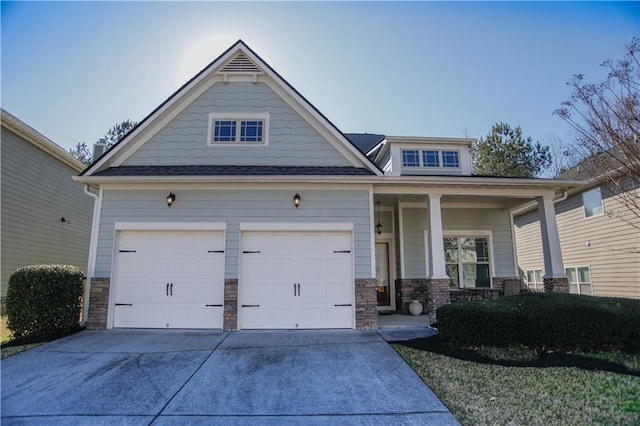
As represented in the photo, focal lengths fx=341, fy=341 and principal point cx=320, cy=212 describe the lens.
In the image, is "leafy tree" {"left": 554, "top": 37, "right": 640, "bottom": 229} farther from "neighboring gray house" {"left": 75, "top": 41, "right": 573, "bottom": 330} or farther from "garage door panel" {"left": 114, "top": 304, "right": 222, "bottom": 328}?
"garage door panel" {"left": 114, "top": 304, "right": 222, "bottom": 328}

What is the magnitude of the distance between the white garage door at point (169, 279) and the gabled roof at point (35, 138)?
248 inches

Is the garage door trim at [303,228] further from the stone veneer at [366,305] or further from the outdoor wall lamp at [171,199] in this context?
the outdoor wall lamp at [171,199]

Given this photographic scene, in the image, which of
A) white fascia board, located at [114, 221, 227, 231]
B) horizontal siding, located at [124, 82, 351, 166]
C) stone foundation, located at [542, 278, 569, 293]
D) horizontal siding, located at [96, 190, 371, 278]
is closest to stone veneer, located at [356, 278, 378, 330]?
horizontal siding, located at [96, 190, 371, 278]

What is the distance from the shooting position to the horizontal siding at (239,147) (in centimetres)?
909

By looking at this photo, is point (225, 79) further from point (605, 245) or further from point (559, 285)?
point (605, 245)

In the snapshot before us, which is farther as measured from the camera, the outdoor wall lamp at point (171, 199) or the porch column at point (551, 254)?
the porch column at point (551, 254)

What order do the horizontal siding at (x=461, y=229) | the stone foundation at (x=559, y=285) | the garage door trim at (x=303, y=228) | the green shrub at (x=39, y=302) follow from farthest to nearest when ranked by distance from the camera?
the horizontal siding at (x=461, y=229), the stone foundation at (x=559, y=285), the garage door trim at (x=303, y=228), the green shrub at (x=39, y=302)

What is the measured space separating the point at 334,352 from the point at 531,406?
3.08 metres

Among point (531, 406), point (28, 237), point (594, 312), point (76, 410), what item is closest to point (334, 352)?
point (531, 406)

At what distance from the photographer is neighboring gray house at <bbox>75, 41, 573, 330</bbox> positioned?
8094mm

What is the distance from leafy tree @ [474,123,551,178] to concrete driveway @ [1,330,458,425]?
64.6 ft

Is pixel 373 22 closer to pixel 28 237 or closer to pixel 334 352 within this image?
pixel 334 352

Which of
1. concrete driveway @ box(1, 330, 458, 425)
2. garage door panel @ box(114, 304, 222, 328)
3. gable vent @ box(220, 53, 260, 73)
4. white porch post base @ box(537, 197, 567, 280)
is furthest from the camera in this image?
gable vent @ box(220, 53, 260, 73)

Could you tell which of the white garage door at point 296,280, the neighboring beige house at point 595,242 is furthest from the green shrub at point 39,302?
the neighboring beige house at point 595,242
